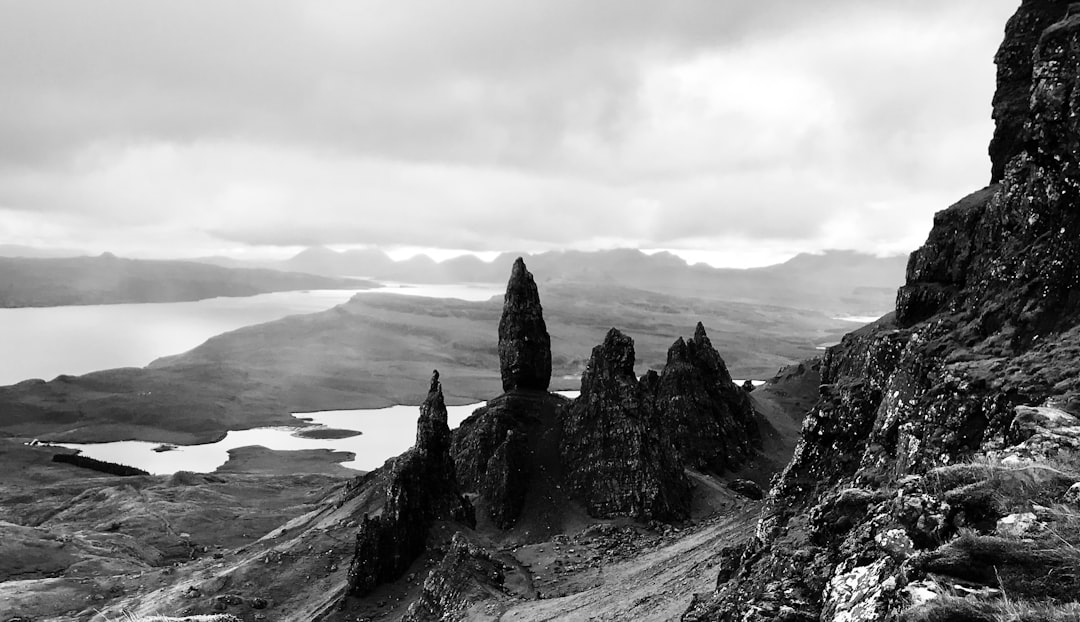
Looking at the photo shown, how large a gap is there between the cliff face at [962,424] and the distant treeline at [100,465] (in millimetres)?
142879

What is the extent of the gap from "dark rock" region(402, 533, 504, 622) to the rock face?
34655 mm

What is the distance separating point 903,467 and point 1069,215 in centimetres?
1052

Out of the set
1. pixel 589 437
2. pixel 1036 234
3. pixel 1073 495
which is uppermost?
pixel 1036 234

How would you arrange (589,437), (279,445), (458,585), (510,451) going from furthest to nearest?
(279,445) → (589,437) → (510,451) → (458,585)

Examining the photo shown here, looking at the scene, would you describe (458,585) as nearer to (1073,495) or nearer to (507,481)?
(507,481)

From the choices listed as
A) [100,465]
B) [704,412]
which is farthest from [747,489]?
[100,465]

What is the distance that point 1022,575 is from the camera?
8.63 m

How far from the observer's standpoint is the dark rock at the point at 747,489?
2808 inches

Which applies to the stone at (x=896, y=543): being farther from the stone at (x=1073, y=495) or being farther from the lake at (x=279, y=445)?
the lake at (x=279, y=445)

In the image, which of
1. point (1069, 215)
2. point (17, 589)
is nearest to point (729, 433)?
point (1069, 215)

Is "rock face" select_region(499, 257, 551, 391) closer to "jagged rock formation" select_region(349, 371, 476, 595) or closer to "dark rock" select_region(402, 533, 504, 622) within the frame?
"jagged rock formation" select_region(349, 371, 476, 595)

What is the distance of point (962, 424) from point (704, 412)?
7110 cm

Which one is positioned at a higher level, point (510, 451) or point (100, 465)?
point (510, 451)

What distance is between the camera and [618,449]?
66.4 meters
